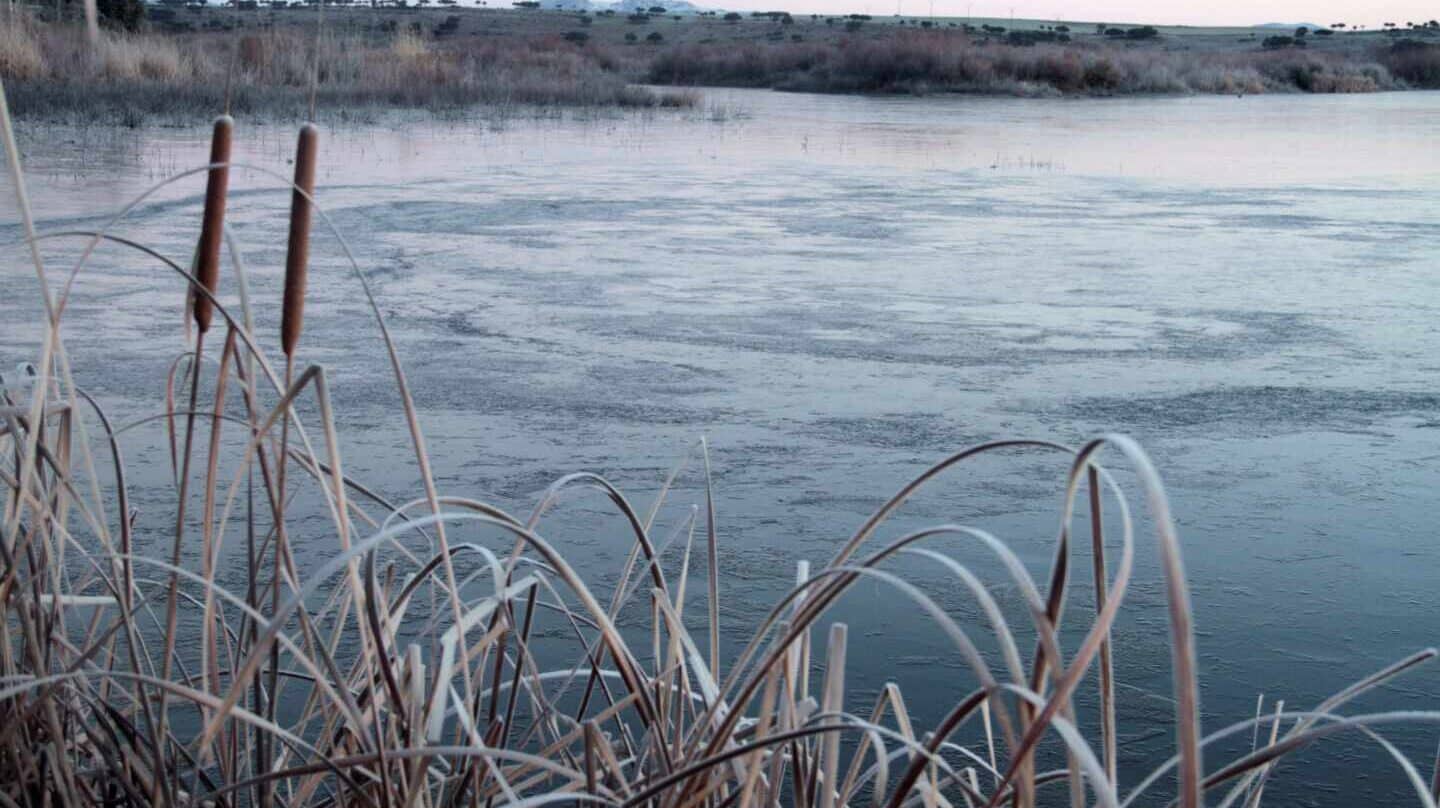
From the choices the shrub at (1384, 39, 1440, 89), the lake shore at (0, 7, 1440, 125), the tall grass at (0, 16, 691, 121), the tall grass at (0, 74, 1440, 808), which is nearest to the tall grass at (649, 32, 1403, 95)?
the lake shore at (0, 7, 1440, 125)

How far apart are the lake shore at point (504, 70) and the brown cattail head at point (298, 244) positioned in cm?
114

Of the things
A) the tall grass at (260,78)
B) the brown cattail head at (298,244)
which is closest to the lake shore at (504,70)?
the tall grass at (260,78)

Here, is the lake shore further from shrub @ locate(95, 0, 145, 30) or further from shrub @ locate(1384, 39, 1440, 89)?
shrub @ locate(95, 0, 145, 30)

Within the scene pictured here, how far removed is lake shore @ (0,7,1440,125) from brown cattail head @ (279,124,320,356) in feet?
3.75

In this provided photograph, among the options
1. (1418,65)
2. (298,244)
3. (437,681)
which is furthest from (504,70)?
(1418,65)

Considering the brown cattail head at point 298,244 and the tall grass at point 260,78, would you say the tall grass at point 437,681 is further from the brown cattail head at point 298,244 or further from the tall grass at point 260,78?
the tall grass at point 260,78

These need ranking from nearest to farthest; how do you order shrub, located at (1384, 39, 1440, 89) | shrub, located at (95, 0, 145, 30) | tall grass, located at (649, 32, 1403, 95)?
shrub, located at (95, 0, 145, 30) → tall grass, located at (649, 32, 1403, 95) → shrub, located at (1384, 39, 1440, 89)

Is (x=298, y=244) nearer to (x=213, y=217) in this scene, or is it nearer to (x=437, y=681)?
(x=213, y=217)

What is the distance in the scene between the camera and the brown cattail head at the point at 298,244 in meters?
1.33

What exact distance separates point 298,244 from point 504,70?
29.1 meters

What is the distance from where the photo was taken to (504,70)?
29578 millimetres

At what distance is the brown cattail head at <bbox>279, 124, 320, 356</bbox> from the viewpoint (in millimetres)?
1334

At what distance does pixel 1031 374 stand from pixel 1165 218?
244 inches

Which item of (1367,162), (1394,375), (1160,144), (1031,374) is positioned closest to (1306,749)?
(1031,374)
